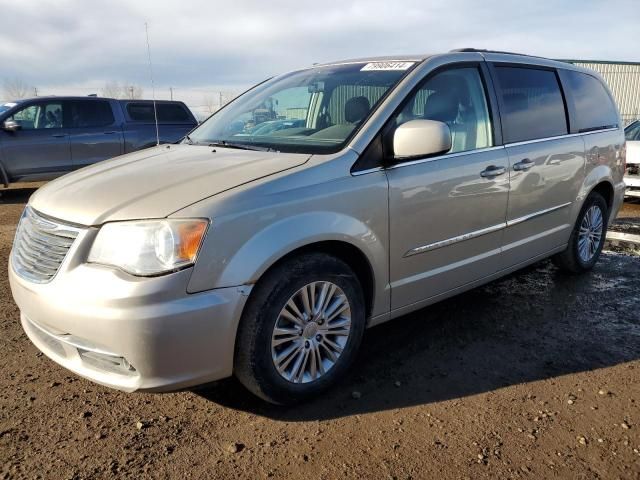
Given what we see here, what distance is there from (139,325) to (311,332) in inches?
35.5

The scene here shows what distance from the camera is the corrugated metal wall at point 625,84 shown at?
76.6 feet

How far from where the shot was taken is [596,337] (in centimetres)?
374

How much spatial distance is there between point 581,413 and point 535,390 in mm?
270

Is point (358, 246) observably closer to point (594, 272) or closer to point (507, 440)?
point (507, 440)

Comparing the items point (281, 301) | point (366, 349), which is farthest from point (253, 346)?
point (366, 349)

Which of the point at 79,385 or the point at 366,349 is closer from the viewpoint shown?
the point at 79,385

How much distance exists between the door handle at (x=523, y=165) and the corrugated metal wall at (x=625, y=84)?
22.3m

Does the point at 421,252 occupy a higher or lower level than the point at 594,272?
higher

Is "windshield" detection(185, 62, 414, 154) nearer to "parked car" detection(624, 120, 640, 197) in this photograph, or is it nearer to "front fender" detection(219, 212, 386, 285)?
"front fender" detection(219, 212, 386, 285)

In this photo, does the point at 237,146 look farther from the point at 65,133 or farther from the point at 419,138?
the point at 65,133

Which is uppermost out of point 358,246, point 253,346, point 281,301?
point 358,246

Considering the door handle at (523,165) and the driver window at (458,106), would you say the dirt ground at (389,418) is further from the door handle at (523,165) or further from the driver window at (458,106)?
the driver window at (458,106)

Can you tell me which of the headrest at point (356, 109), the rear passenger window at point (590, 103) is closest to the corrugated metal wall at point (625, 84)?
the rear passenger window at point (590, 103)

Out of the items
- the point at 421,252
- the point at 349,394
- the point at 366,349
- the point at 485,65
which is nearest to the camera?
the point at 349,394
